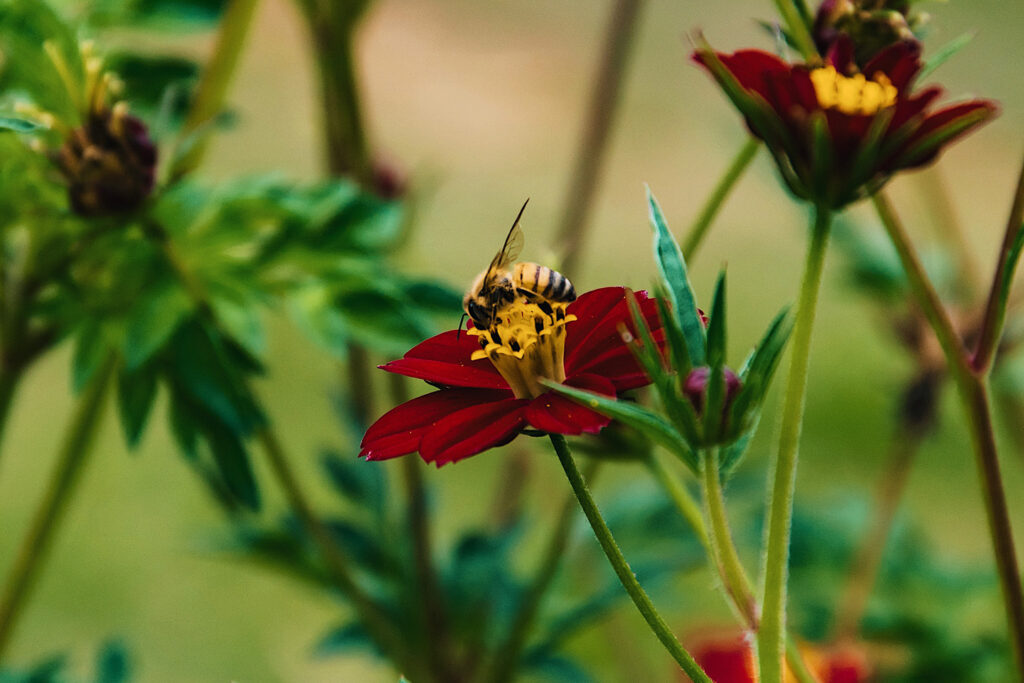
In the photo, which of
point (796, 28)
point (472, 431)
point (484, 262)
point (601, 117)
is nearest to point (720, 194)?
point (796, 28)

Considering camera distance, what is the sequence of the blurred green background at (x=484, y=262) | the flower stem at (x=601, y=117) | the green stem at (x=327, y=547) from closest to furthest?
1. the green stem at (x=327, y=547)
2. the flower stem at (x=601, y=117)
3. the blurred green background at (x=484, y=262)

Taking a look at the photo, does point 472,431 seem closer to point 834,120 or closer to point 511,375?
point 511,375

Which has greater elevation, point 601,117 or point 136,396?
point 601,117

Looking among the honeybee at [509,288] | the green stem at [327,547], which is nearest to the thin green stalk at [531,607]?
the green stem at [327,547]

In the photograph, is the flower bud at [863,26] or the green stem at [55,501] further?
the green stem at [55,501]

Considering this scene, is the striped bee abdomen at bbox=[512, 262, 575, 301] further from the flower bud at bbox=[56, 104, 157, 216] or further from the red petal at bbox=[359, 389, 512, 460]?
the flower bud at bbox=[56, 104, 157, 216]

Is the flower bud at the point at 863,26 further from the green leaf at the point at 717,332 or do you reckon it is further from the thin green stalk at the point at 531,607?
the thin green stalk at the point at 531,607
